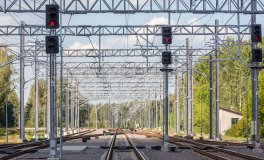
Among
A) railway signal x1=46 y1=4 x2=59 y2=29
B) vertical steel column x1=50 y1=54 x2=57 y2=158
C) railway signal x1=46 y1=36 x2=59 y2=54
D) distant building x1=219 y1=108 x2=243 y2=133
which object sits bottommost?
distant building x1=219 y1=108 x2=243 y2=133

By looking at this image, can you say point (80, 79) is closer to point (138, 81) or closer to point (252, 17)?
point (138, 81)

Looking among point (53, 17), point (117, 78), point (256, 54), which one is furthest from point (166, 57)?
point (117, 78)

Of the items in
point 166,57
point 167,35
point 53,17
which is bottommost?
point 166,57

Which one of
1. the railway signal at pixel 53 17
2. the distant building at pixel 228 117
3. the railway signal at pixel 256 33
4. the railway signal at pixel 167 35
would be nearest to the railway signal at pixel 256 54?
the railway signal at pixel 256 33

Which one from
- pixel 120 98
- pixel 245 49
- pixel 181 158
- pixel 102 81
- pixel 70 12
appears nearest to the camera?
pixel 181 158

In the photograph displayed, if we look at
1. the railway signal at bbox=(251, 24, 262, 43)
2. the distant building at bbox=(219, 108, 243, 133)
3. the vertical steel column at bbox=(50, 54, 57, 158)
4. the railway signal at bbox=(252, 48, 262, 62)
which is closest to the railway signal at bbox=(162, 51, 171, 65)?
the railway signal at bbox=(252, 48, 262, 62)

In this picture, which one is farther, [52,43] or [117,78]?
[117,78]

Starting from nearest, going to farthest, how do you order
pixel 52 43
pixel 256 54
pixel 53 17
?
1. pixel 53 17
2. pixel 52 43
3. pixel 256 54

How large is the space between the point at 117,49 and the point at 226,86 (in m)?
68.8

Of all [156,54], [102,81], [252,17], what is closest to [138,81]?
[102,81]

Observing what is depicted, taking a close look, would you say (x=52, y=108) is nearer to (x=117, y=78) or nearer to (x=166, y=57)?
(x=166, y=57)

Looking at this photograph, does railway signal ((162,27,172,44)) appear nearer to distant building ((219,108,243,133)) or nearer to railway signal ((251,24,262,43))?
railway signal ((251,24,262,43))

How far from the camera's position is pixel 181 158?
3189 cm

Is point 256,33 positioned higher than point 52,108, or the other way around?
point 256,33
